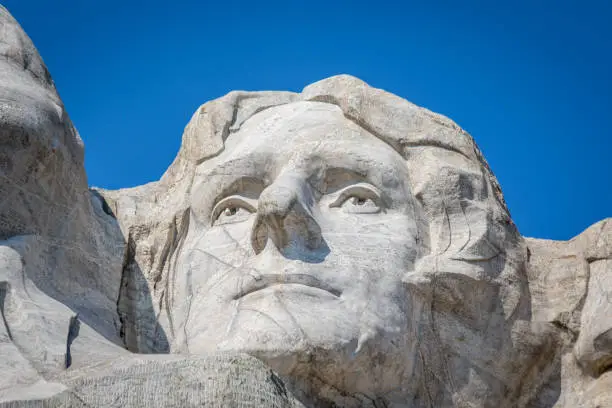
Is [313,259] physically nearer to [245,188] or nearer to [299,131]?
[245,188]

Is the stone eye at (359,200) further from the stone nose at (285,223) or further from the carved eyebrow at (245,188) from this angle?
the carved eyebrow at (245,188)

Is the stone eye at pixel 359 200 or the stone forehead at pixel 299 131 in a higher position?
the stone forehead at pixel 299 131

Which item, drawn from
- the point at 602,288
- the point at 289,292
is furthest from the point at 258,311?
the point at 602,288

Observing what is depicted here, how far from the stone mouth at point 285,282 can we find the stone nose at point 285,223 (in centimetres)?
17

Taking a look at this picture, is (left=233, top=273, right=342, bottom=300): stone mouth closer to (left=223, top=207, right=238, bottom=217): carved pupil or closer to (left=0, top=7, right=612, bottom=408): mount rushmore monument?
(left=0, top=7, right=612, bottom=408): mount rushmore monument

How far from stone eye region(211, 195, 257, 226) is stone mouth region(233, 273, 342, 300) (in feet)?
2.06

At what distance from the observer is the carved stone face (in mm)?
6566

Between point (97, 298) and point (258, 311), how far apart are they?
0.87 meters

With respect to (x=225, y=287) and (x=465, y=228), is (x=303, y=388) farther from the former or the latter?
(x=465, y=228)

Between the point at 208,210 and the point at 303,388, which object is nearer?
the point at 303,388

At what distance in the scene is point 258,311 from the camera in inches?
260

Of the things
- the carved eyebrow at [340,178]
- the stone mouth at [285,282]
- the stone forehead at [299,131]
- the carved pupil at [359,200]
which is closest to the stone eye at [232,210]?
the stone forehead at [299,131]

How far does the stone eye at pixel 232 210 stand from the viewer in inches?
290

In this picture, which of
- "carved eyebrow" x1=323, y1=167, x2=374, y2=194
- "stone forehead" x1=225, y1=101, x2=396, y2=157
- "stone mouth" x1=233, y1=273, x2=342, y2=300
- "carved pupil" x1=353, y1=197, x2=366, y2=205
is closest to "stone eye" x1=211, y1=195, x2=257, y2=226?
"stone forehead" x1=225, y1=101, x2=396, y2=157
